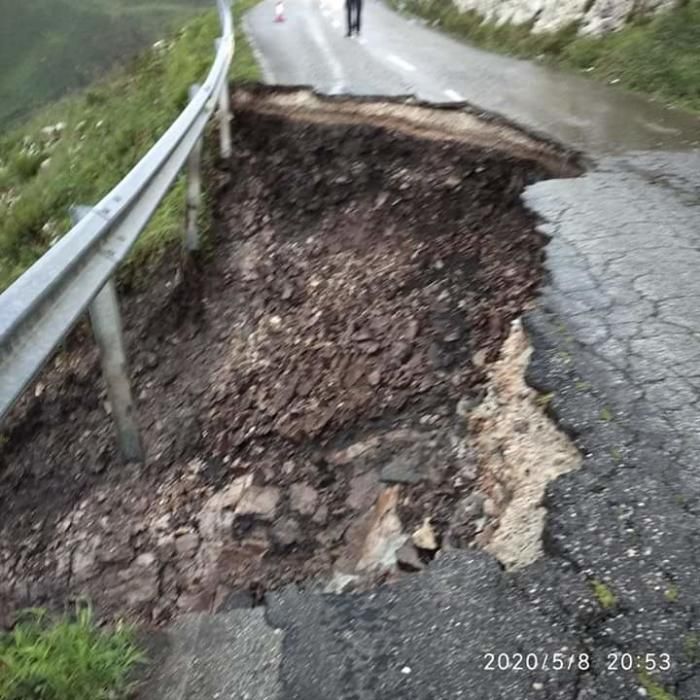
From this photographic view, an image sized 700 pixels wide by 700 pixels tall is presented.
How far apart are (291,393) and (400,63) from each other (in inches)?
298

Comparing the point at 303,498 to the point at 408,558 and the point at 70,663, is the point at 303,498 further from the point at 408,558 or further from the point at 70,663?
the point at 70,663

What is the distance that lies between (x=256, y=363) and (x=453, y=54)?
9155 mm

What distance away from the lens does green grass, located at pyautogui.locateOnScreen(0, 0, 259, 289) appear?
25.1ft

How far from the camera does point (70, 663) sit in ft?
7.52

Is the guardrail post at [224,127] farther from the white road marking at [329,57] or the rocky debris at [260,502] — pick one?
the rocky debris at [260,502]

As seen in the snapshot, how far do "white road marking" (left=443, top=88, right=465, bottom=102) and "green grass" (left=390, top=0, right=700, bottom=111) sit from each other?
8.13ft

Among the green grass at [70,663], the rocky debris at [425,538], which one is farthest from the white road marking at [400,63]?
the green grass at [70,663]

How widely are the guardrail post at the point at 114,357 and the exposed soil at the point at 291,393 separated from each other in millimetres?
306

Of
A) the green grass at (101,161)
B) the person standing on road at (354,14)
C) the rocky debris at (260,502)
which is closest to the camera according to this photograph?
the rocky debris at (260,502)

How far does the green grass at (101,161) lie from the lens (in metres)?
7.65

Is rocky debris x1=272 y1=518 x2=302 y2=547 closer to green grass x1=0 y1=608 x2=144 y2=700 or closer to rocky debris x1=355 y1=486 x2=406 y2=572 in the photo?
rocky debris x1=355 y1=486 x2=406 y2=572

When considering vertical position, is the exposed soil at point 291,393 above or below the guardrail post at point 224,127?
below

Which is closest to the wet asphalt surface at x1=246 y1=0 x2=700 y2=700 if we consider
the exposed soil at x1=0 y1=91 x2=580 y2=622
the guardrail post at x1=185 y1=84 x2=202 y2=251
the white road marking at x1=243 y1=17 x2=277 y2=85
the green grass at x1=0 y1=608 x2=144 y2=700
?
the exposed soil at x1=0 y1=91 x2=580 y2=622

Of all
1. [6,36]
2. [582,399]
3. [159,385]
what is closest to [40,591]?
[159,385]
